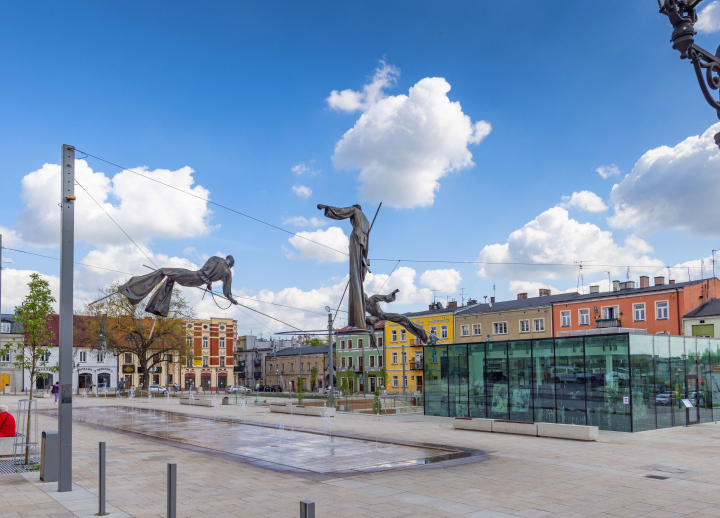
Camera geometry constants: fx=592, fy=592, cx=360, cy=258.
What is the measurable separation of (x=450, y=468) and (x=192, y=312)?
161 ft

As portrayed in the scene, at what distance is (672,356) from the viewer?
84.4 feet

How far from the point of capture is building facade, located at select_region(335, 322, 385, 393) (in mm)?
79125

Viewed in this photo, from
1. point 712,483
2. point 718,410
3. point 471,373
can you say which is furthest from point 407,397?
point 712,483

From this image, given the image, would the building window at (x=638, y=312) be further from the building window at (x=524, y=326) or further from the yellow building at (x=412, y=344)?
the yellow building at (x=412, y=344)

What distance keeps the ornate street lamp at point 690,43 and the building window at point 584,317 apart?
50.7 meters

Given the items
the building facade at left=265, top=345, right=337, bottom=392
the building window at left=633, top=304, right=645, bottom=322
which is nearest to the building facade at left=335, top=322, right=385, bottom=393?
the building facade at left=265, top=345, right=337, bottom=392

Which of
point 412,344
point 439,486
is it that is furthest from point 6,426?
point 412,344

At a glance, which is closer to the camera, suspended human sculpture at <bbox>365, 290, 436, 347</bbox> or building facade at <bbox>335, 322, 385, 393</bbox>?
suspended human sculpture at <bbox>365, 290, 436, 347</bbox>

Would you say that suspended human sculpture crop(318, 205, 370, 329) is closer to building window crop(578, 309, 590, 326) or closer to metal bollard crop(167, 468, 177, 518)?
metal bollard crop(167, 468, 177, 518)

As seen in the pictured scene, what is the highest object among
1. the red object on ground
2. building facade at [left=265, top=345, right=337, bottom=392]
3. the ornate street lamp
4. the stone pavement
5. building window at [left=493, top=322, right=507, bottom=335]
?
the ornate street lamp

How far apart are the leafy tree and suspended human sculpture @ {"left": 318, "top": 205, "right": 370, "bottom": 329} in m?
46.1

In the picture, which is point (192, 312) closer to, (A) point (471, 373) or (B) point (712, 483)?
(A) point (471, 373)

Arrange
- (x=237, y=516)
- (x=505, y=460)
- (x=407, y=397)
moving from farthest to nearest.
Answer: (x=407, y=397) < (x=505, y=460) < (x=237, y=516)

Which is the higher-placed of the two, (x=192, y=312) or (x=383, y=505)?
(x=192, y=312)
